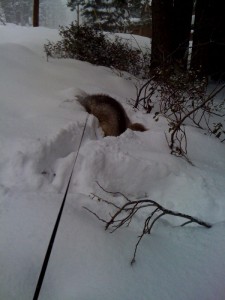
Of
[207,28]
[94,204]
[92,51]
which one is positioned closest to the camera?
[94,204]

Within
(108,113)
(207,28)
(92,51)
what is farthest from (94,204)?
(207,28)

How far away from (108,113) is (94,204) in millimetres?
1990

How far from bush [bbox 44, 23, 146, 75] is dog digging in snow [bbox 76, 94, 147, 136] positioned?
213 centimetres

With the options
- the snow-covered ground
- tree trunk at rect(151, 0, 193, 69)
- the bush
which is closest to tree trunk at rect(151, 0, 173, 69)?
tree trunk at rect(151, 0, 193, 69)

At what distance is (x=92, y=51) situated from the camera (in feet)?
19.3

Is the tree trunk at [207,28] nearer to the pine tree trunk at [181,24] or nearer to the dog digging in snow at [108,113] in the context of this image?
the pine tree trunk at [181,24]

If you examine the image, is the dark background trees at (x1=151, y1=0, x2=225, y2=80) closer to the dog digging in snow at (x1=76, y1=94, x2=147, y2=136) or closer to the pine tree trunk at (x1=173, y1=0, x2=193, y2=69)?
the pine tree trunk at (x1=173, y1=0, x2=193, y2=69)

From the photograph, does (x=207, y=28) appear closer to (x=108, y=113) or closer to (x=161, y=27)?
(x=161, y=27)

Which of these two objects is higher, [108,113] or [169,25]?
[169,25]

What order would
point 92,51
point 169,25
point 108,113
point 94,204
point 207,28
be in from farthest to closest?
point 207,28 < point 92,51 < point 169,25 < point 108,113 < point 94,204

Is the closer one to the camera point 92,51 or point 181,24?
point 92,51

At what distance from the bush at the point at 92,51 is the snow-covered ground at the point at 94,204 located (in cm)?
234

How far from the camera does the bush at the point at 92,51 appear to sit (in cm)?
587

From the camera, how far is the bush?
19.3 ft
